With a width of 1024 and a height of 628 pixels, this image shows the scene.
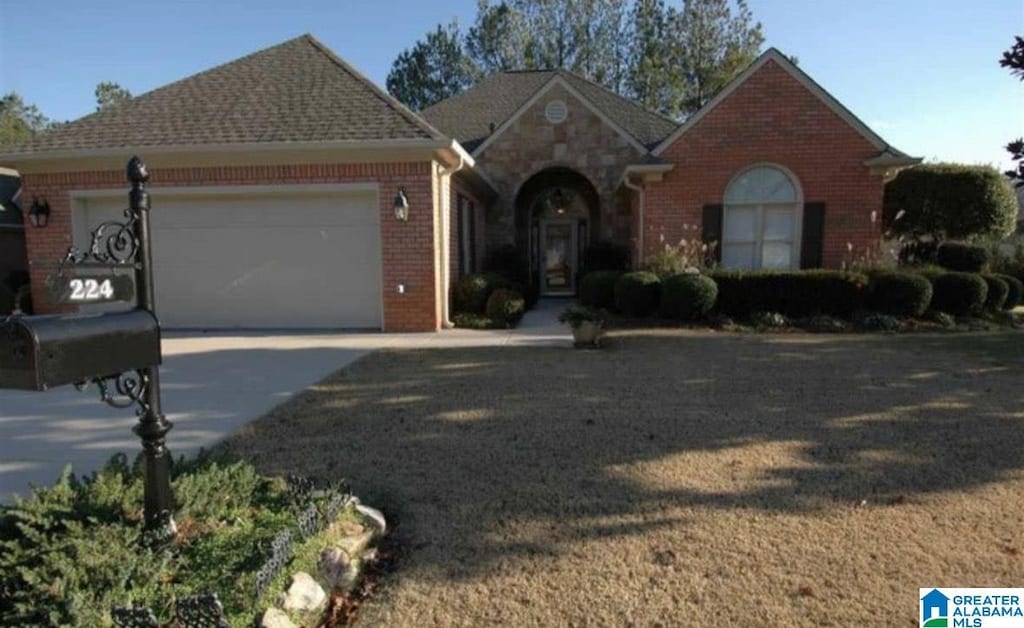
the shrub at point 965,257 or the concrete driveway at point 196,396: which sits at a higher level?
the shrub at point 965,257

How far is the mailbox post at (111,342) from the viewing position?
7.20 ft

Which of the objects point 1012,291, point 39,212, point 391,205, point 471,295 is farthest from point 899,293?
point 39,212

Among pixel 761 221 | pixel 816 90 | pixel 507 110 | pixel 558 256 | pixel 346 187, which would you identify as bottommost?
pixel 558 256

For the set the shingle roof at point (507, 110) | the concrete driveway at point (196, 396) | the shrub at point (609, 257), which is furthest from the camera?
the shingle roof at point (507, 110)

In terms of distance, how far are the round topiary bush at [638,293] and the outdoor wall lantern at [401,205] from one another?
4192mm

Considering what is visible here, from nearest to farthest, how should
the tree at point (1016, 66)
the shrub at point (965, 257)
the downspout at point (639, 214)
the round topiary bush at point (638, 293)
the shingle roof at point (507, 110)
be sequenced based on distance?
1. the tree at point (1016, 66)
2. the round topiary bush at point (638, 293)
3. the downspout at point (639, 214)
4. the shrub at point (965, 257)
5. the shingle roof at point (507, 110)

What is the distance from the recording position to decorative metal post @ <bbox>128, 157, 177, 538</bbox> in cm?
272

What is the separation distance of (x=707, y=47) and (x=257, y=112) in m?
26.6

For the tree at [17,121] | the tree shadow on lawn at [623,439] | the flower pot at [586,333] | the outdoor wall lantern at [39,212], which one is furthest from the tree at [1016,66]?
the tree at [17,121]

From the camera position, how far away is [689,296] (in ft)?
34.9

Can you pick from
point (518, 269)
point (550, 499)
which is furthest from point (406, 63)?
point (550, 499)

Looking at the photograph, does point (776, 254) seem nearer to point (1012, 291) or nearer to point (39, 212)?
point (1012, 291)

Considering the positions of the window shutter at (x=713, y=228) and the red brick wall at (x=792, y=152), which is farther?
the window shutter at (x=713, y=228)

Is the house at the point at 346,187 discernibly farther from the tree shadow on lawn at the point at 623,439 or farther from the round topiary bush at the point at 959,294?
the tree shadow on lawn at the point at 623,439
